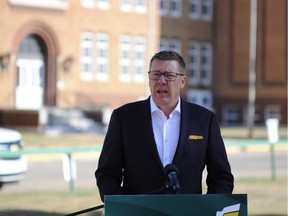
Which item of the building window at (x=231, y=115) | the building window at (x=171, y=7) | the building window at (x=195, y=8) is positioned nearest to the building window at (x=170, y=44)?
the building window at (x=171, y=7)

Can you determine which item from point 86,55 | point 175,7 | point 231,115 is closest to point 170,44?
point 175,7

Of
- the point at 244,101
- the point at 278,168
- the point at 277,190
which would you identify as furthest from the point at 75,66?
the point at 277,190

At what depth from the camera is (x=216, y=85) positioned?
5109cm

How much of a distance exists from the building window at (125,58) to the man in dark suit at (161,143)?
135 feet

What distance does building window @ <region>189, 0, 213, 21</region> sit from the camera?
49.7m

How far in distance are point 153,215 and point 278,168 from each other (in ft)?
57.8

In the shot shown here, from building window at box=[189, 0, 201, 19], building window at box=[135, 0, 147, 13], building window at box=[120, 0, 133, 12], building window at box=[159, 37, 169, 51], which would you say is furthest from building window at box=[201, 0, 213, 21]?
building window at box=[120, 0, 133, 12]

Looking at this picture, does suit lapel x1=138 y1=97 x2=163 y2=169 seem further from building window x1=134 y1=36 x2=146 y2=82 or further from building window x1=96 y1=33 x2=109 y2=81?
building window x1=134 y1=36 x2=146 y2=82

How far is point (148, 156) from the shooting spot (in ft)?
15.8

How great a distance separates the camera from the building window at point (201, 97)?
162 feet

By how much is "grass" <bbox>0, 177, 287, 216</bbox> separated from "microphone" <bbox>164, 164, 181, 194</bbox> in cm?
659

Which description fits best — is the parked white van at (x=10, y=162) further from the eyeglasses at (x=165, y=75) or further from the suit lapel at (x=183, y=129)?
the eyeglasses at (x=165, y=75)

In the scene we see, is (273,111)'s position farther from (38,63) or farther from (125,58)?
(38,63)

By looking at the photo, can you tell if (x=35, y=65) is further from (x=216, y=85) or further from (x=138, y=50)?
(x=216, y=85)
